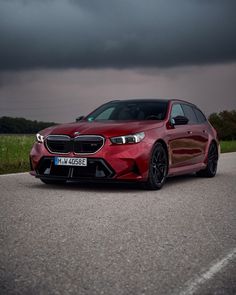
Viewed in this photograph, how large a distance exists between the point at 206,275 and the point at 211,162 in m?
8.12

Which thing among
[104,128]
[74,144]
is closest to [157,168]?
[104,128]

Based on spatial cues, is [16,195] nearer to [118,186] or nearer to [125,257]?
[118,186]

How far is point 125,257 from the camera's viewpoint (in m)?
4.56

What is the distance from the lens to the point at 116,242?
516cm

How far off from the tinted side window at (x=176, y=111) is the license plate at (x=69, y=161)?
214 cm

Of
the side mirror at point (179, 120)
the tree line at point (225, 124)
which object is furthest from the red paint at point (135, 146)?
the tree line at point (225, 124)

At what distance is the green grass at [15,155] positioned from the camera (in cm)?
1389

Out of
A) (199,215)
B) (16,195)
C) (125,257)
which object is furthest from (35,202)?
(125,257)

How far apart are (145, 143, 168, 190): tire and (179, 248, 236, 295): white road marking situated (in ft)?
14.1

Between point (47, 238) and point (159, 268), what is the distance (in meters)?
1.43

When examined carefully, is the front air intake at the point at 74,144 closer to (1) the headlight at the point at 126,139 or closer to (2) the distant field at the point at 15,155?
(1) the headlight at the point at 126,139

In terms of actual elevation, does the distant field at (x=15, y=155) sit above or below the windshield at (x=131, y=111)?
below

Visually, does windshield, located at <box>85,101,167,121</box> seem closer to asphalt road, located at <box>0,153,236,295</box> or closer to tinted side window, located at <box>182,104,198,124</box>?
tinted side window, located at <box>182,104,198,124</box>

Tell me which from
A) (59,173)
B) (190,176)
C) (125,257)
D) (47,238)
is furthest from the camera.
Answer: (190,176)
